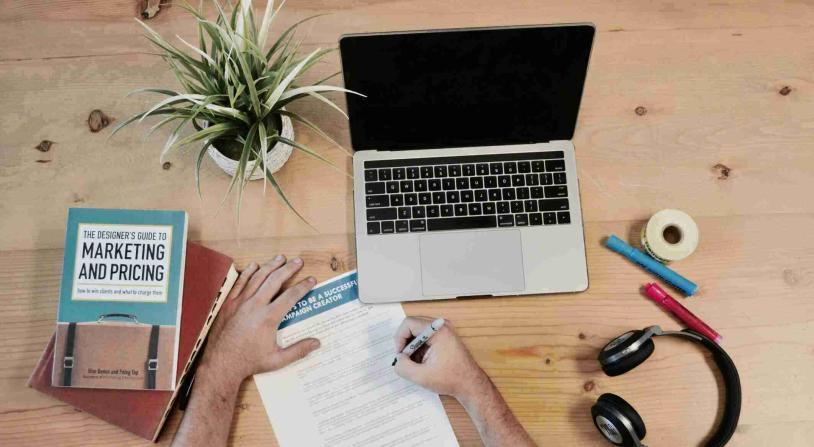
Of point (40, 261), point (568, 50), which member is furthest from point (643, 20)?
point (40, 261)

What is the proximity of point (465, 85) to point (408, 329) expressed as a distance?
37 cm

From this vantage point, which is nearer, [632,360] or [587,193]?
[632,360]

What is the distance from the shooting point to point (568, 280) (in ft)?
3.25

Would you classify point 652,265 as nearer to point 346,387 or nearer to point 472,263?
point 472,263

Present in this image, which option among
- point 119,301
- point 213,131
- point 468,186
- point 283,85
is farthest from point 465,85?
point 119,301

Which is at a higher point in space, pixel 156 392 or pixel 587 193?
pixel 587 193

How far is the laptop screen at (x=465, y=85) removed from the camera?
0.89m

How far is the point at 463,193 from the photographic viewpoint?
3.32 ft

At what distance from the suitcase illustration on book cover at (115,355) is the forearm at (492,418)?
0.44 m

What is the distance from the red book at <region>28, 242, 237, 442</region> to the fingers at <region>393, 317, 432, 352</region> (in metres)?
0.28

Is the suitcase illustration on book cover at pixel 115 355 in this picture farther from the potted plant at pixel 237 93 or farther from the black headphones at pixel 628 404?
the black headphones at pixel 628 404

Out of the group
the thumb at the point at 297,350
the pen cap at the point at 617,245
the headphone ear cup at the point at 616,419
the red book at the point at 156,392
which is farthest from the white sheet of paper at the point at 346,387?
the pen cap at the point at 617,245

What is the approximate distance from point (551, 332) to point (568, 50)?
0.43 meters

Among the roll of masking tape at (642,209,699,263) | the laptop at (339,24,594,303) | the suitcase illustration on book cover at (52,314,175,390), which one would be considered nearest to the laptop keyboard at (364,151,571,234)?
the laptop at (339,24,594,303)
